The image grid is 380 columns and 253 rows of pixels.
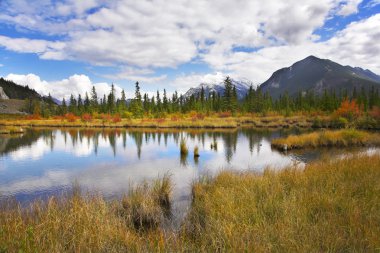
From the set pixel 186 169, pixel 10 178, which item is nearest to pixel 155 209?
pixel 186 169

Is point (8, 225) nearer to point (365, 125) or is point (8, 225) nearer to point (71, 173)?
point (71, 173)

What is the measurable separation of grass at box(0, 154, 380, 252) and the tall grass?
0.8 inches

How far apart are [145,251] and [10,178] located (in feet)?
53.7

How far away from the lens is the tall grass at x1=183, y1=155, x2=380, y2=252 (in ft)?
19.5

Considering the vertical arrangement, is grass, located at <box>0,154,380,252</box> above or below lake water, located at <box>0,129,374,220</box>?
above

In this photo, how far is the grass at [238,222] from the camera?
5.96 meters

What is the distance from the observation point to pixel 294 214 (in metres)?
7.55

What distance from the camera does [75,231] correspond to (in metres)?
6.93

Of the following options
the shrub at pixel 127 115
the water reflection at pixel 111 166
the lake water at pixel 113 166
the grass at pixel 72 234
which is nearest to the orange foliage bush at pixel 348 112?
the lake water at pixel 113 166

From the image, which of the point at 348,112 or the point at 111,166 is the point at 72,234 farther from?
the point at 348,112

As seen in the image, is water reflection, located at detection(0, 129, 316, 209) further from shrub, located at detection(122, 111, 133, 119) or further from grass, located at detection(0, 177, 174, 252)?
shrub, located at detection(122, 111, 133, 119)

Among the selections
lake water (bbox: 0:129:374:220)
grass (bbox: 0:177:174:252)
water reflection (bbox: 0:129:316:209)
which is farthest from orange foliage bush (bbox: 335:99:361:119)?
grass (bbox: 0:177:174:252)

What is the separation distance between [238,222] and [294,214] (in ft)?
4.93

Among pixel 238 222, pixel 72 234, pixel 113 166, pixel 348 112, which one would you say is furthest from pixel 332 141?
pixel 348 112
